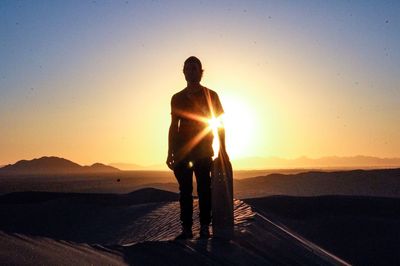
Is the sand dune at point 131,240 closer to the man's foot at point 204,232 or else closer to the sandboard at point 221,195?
the sandboard at point 221,195

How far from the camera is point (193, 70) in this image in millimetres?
5086

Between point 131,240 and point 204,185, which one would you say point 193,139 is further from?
point 131,240

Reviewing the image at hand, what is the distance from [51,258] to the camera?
326 centimetres

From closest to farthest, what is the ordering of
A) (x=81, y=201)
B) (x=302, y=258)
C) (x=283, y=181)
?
(x=302, y=258) → (x=81, y=201) → (x=283, y=181)

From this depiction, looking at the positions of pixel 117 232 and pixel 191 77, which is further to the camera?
pixel 117 232

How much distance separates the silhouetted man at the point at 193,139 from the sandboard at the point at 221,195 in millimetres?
69

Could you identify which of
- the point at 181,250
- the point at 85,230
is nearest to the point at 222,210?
the point at 181,250

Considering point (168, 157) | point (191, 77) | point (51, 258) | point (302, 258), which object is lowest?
point (302, 258)

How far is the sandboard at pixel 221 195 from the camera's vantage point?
518 centimetres

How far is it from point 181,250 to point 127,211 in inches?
214

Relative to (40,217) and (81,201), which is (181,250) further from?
(81,201)

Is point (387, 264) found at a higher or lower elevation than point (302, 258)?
Answer: lower

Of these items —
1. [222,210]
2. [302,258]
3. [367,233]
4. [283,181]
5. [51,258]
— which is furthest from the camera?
[283,181]

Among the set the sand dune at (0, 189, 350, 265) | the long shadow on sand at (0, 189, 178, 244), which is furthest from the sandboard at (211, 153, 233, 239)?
the long shadow on sand at (0, 189, 178, 244)
